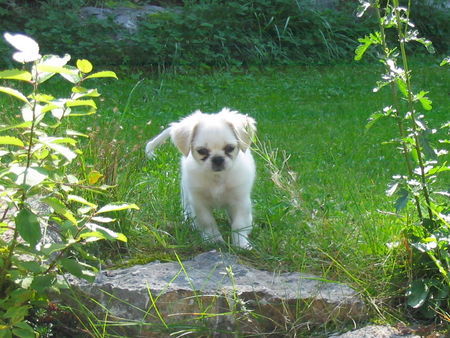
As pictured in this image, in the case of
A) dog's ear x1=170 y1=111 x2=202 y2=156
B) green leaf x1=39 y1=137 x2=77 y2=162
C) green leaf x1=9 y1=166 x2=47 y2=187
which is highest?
green leaf x1=39 y1=137 x2=77 y2=162

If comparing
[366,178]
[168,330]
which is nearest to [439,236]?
[168,330]

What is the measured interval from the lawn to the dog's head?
245mm

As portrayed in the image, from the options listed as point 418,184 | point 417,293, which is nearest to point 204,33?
point 418,184

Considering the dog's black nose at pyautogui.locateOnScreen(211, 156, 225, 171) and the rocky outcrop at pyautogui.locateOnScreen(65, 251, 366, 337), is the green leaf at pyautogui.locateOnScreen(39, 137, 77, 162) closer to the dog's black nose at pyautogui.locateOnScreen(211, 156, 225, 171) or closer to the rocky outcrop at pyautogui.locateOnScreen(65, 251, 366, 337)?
the rocky outcrop at pyautogui.locateOnScreen(65, 251, 366, 337)

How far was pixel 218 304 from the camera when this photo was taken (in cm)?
290

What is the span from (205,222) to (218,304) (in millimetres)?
1036

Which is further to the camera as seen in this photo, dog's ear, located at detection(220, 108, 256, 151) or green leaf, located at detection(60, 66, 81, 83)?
dog's ear, located at detection(220, 108, 256, 151)

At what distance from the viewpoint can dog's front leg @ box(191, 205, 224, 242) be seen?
372cm

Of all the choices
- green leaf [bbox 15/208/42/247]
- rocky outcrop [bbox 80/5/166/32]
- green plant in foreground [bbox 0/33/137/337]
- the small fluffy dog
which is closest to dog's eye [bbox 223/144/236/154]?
the small fluffy dog

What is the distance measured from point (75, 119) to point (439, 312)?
3.90 metres

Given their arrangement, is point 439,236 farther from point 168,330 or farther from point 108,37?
point 108,37

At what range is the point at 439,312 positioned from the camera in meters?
2.80

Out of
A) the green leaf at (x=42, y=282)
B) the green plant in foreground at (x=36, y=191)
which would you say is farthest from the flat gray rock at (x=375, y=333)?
the green leaf at (x=42, y=282)

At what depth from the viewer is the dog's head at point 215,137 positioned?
3918 millimetres
